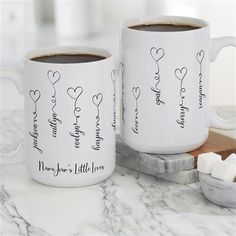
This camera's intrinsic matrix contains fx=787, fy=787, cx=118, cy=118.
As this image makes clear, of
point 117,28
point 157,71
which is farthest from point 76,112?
point 117,28

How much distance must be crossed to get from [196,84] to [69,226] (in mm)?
238

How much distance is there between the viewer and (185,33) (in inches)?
35.8

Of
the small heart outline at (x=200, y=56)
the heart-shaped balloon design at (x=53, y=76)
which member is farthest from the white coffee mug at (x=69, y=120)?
the small heart outline at (x=200, y=56)

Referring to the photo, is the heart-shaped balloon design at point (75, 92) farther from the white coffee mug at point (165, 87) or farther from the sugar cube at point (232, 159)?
the sugar cube at point (232, 159)

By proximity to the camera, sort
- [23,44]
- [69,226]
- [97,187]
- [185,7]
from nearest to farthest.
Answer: [69,226] → [97,187] → [23,44] → [185,7]

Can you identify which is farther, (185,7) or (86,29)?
(185,7)

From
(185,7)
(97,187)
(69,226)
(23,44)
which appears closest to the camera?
(69,226)

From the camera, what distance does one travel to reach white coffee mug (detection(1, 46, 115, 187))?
0.88 meters

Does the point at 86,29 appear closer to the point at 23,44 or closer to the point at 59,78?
the point at 23,44

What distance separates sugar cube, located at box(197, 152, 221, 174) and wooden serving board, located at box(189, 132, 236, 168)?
5cm

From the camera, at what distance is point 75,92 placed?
0.88 m

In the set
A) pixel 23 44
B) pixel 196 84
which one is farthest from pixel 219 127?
pixel 23 44

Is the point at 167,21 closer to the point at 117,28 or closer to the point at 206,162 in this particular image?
the point at 206,162

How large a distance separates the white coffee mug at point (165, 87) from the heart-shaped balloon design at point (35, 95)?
0.37ft
